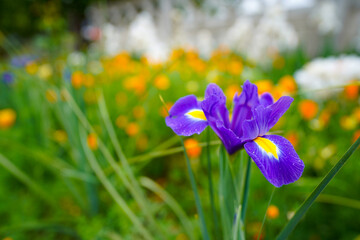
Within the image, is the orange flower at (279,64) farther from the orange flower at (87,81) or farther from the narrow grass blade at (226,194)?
the narrow grass blade at (226,194)

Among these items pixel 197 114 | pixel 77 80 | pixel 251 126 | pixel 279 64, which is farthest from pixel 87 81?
pixel 279 64

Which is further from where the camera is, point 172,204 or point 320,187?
point 172,204

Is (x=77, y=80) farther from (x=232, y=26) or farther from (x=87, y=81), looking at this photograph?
(x=232, y=26)

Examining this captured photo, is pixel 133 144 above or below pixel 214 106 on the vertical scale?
below

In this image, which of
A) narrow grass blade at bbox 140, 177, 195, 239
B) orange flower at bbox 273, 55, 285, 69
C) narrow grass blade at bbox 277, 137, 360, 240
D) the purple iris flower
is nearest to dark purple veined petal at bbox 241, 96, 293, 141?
the purple iris flower

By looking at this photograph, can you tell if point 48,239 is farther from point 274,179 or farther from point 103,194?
point 274,179

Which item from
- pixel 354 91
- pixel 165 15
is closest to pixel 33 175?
pixel 354 91
